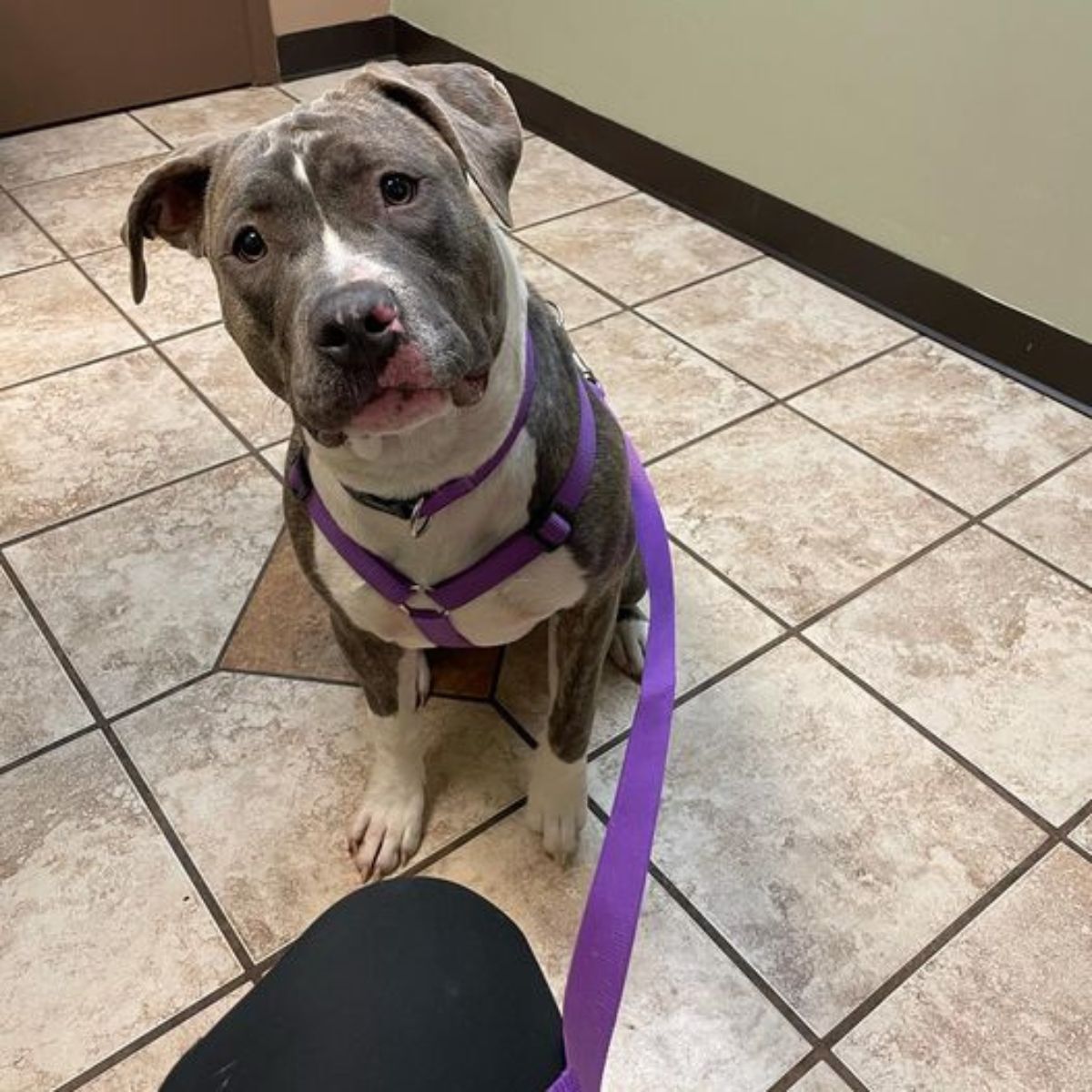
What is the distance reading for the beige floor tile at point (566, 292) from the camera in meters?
2.68

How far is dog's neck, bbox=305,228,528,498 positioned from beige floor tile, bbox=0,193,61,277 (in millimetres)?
2005

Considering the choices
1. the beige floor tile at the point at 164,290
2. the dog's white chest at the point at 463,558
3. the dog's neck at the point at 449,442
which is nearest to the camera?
the dog's neck at the point at 449,442

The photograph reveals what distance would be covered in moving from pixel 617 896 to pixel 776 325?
1912mm

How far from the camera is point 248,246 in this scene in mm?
1123

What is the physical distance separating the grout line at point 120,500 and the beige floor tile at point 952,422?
1.17 m

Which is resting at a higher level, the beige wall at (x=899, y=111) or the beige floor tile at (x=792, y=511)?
the beige wall at (x=899, y=111)

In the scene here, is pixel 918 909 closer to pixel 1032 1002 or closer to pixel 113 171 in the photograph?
pixel 1032 1002

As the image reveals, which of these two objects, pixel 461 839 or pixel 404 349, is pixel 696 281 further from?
pixel 404 349

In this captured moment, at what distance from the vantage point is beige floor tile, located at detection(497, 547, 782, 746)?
1.78 m

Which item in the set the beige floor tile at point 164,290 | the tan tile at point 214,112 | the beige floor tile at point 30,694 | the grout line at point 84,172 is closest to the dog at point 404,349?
the beige floor tile at point 30,694

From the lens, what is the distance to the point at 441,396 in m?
1.07

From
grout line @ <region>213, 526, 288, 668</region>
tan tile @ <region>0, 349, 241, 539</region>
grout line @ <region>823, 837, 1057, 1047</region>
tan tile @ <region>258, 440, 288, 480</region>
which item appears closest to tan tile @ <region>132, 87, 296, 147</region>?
tan tile @ <region>0, 349, 241, 539</region>

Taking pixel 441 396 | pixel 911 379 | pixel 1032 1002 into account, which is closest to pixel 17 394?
pixel 441 396

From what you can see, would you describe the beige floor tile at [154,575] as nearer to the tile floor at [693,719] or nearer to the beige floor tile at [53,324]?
the tile floor at [693,719]
